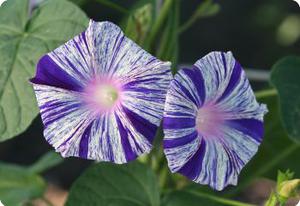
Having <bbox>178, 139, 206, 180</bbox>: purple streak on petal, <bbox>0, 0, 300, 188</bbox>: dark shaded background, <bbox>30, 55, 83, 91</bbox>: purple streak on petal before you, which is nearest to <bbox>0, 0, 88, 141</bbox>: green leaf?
<bbox>30, 55, 83, 91</bbox>: purple streak on petal

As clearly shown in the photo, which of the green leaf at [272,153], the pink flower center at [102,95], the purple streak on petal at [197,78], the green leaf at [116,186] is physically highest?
the purple streak on petal at [197,78]

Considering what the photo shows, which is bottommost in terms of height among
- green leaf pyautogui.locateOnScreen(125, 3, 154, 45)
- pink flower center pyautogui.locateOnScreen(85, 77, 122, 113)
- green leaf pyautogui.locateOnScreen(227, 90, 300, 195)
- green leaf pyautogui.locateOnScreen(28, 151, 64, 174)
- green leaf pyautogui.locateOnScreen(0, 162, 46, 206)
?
green leaf pyautogui.locateOnScreen(0, 162, 46, 206)

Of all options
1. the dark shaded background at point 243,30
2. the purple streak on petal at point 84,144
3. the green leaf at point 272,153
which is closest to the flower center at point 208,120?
the purple streak on petal at point 84,144

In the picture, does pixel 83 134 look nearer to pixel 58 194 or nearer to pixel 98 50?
pixel 98 50

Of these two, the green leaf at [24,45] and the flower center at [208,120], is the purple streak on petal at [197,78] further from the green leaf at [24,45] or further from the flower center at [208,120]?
the green leaf at [24,45]

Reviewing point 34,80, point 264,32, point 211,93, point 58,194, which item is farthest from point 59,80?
point 264,32

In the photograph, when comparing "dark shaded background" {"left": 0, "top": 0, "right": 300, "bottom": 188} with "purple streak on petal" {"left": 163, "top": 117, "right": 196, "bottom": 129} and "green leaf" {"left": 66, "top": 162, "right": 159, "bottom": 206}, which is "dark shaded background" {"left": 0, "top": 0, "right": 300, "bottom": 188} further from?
"purple streak on petal" {"left": 163, "top": 117, "right": 196, "bottom": 129}

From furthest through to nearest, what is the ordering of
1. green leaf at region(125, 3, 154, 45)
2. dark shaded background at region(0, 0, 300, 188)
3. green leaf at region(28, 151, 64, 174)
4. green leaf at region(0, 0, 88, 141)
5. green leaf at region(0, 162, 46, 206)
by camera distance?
dark shaded background at region(0, 0, 300, 188)
green leaf at region(28, 151, 64, 174)
green leaf at region(0, 162, 46, 206)
green leaf at region(125, 3, 154, 45)
green leaf at region(0, 0, 88, 141)
